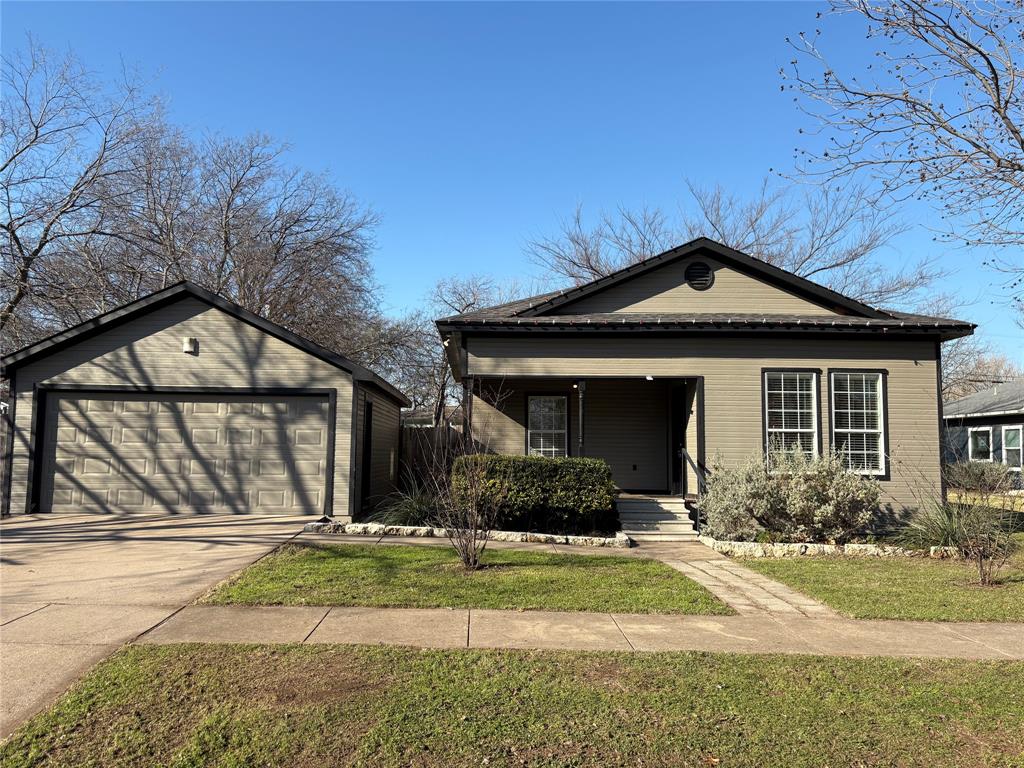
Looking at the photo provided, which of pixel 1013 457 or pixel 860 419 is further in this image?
pixel 1013 457

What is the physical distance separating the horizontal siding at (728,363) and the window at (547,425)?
6.38 ft

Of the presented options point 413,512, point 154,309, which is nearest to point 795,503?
point 413,512

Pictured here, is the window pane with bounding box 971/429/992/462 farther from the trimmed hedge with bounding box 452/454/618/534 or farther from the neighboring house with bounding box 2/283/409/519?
the neighboring house with bounding box 2/283/409/519

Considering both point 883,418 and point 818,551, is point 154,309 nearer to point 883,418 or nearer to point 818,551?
point 818,551

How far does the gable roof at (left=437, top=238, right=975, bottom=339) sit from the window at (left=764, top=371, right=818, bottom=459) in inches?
37.8

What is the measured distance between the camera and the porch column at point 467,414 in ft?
41.0

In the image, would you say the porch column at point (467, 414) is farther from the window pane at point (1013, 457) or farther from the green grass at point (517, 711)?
the window pane at point (1013, 457)

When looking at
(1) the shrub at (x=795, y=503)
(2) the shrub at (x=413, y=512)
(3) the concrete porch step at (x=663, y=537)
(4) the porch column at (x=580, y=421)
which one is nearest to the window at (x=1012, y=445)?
(1) the shrub at (x=795, y=503)

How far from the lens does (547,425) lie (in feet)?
48.0

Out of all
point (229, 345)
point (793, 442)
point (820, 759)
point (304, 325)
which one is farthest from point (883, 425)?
point (304, 325)

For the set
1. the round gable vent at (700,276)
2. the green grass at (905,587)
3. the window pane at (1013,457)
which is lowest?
the green grass at (905,587)

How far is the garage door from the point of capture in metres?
12.3

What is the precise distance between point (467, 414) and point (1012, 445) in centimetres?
2022

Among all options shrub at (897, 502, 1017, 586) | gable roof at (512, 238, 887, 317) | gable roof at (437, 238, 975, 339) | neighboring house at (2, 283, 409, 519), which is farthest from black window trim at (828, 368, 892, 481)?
neighboring house at (2, 283, 409, 519)
